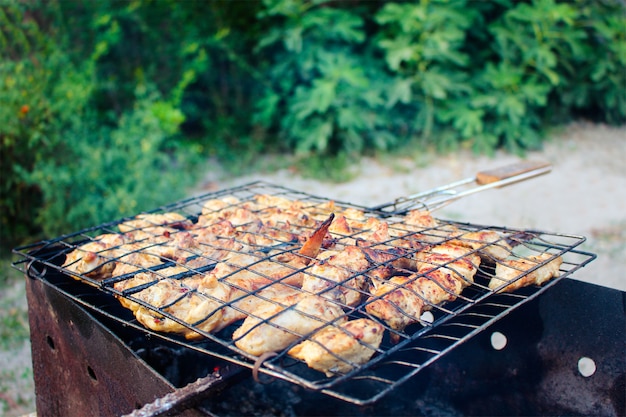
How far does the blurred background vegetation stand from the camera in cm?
650

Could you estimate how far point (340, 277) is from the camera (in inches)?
80.6

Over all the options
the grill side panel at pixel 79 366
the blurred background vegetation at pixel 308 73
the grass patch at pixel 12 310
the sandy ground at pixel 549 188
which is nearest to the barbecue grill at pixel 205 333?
the grill side panel at pixel 79 366

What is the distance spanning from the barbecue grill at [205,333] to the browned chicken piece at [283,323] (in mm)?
23

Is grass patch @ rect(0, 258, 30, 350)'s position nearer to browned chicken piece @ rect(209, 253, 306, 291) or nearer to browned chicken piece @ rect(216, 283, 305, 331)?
browned chicken piece @ rect(209, 253, 306, 291)

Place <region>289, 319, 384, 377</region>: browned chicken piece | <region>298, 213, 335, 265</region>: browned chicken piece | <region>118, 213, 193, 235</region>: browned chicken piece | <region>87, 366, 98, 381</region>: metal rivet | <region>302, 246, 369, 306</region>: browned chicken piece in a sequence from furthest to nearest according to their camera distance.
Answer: <region>118, 213, 193, 235</region>: browned chicken piece
<region>87, 366, 98, 381</region>: metal rivet
<region>298, 213, 335, 265</region>: browned chicken piece
<region>302, 246, 369, 306</region>: browned chicken piece
<region>289, 319, 384, 377</region>: browned chicken piece

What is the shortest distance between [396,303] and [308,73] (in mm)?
6753

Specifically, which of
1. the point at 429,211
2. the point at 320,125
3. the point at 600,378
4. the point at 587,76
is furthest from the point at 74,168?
the point at 587,76

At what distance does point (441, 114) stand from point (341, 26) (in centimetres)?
214

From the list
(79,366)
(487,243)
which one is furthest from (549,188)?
(79,366)

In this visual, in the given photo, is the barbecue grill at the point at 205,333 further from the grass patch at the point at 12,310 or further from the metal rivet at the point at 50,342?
the grass patch at the point at 12,310

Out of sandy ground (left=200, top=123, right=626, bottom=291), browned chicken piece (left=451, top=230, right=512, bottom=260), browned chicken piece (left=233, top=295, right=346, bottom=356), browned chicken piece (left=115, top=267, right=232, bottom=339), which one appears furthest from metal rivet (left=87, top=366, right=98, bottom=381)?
sandy ground (left=200, top=123, right=626, bottom=291)

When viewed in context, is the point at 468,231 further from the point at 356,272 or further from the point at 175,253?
the point at 175,253

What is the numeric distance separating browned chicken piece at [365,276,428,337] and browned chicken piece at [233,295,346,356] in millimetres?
132

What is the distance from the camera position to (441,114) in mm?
8398
